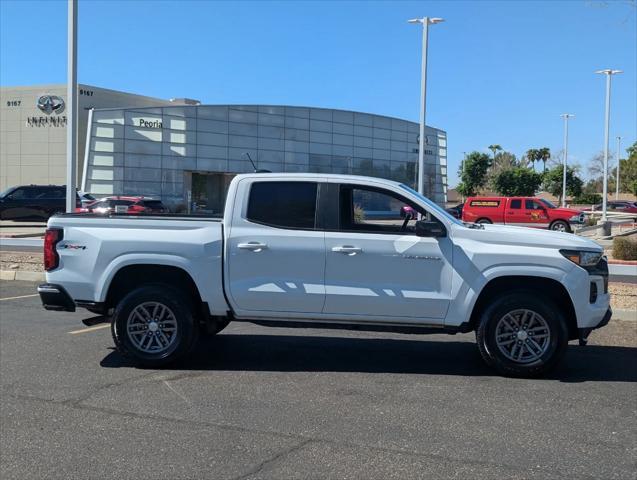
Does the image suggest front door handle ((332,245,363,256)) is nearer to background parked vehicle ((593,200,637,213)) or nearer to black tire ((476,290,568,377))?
black tire ((476,290,568,377))

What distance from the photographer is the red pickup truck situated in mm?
28953

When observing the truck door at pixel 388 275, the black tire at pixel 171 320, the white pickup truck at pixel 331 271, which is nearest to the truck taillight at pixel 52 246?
the white pickup truck at pixel 331 271

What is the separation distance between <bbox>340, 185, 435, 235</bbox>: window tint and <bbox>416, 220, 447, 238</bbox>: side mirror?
5.3 inches

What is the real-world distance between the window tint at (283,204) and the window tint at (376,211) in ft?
1.13

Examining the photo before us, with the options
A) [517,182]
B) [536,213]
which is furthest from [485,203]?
[517,182]

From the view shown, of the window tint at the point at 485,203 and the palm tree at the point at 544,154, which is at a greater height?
the palm tree at the point at 544,154

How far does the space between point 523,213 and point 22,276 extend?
22911 millimetres

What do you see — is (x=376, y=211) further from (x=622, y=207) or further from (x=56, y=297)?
(x=622, y=207)

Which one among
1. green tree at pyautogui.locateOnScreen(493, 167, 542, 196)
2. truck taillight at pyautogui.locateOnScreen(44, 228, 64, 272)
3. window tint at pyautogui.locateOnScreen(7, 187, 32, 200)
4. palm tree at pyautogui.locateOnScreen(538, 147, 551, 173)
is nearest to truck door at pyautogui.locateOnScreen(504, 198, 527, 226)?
window tint at pyautogui.locateOnScreen(7, 187, 32, 200)

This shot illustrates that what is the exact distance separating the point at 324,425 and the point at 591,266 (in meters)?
3.16

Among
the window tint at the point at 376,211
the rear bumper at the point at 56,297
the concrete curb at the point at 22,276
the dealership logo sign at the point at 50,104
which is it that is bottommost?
the concrete curb at the point at 22,276

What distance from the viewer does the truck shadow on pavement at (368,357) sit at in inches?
263

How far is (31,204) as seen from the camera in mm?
29516

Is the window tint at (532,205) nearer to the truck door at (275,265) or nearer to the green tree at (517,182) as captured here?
the truck door at (275,265)
